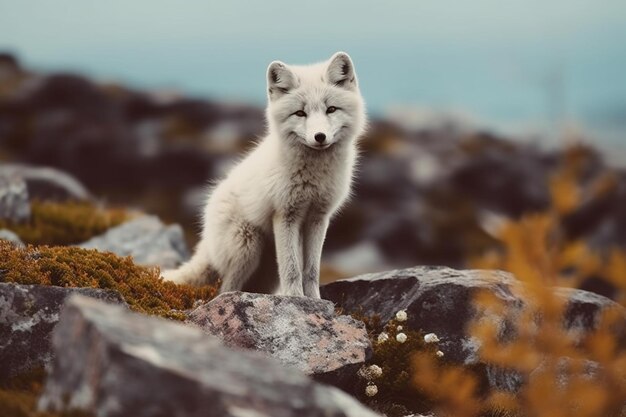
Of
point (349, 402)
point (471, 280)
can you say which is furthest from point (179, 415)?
point (471, 280)

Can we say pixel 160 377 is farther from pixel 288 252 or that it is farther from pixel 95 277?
pixel 288 252

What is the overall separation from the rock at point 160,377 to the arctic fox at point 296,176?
13.8 feet

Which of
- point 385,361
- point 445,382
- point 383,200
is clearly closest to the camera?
point 445,382

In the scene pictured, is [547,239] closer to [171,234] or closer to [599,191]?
[599,191]

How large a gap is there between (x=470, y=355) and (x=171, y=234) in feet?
27.8

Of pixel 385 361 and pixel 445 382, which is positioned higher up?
pixel 445 382

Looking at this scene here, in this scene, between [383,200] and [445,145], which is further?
[445,145]

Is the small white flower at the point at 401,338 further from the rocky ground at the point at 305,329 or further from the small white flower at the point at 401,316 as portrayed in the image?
the small white flower at the point at 401,316

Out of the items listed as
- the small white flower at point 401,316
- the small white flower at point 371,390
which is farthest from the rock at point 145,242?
the small white flower at point 371,390

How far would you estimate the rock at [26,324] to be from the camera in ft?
20.9

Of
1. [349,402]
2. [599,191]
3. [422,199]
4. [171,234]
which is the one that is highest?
[599,191]

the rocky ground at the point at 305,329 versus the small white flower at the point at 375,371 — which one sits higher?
the rocky ground at the point at 305,329

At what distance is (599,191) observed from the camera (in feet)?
11.9

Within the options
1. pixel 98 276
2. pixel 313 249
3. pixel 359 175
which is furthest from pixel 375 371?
pixel 359 175
